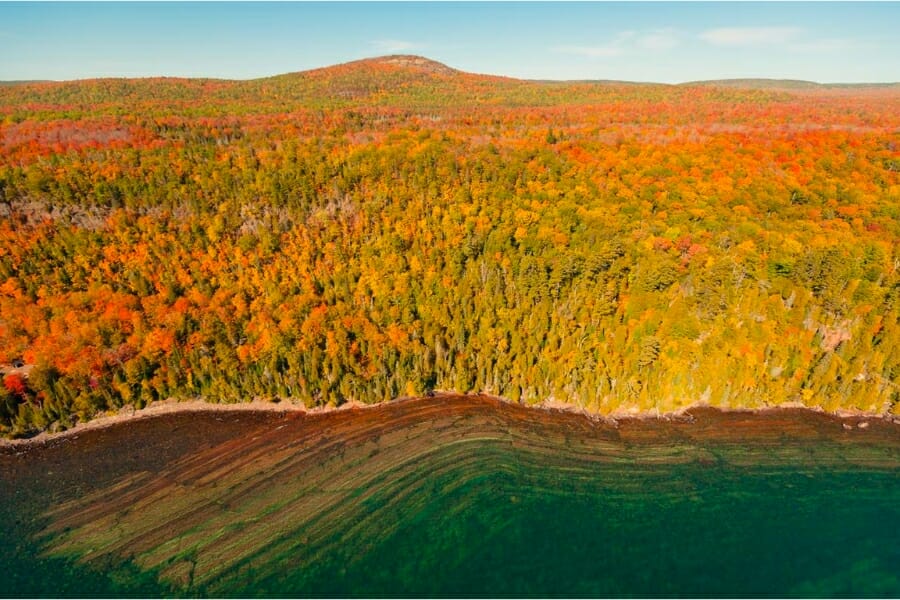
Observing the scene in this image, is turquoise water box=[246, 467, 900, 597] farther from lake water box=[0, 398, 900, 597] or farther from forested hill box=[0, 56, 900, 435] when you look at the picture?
forested hill box=[0, 56, 900, 435]

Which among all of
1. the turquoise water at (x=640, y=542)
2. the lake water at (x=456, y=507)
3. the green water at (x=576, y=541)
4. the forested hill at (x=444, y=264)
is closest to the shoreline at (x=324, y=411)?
the lake water at (x=456, y=507)

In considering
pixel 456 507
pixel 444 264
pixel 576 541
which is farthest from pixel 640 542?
pixel 444 264

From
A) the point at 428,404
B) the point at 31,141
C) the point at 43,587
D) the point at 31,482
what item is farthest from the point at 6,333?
the point at 428,404

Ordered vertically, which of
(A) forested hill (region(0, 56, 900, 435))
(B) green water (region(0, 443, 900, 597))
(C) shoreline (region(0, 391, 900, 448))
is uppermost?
(A) forested hill (region(0, 56, 900, 435))

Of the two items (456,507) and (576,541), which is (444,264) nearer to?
(456,507)

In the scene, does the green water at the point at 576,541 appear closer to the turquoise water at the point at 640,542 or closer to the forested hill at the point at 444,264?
the turquoise water at the point at 640,542

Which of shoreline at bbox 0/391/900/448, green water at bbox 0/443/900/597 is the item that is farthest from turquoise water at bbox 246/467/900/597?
shoreline at bbox 0/391/900/448

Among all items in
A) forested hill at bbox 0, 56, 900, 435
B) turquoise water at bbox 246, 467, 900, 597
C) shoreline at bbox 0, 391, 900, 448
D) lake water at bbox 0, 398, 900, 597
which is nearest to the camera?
turquoise water at bbox 246, 467, 900, 597

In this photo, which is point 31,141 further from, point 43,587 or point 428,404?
point 428,404
